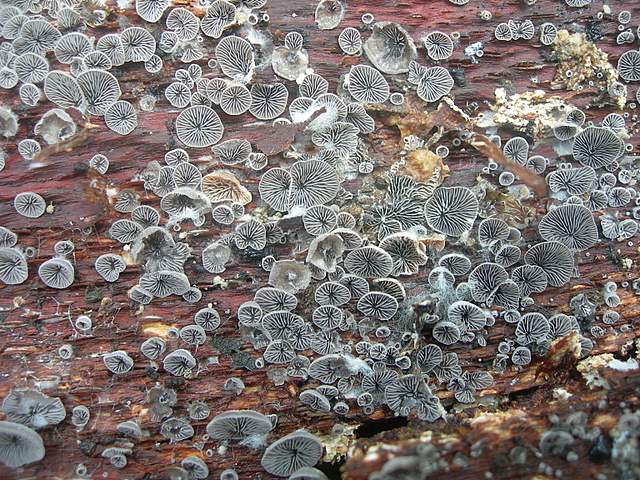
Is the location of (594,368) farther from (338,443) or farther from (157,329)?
(157,329)

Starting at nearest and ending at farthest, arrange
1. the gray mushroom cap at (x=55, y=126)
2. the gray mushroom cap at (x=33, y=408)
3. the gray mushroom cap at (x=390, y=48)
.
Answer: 1. the gray mushroom cap at (x=33, y=408)
2. the gray mushroom cap at (x=55, y=126)
3. the gray mushroom cap at (x=390, y=48)

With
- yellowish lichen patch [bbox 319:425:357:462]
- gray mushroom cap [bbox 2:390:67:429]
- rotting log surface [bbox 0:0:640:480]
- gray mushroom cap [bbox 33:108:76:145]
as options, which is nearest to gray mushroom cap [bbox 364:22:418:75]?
rotting log surface [bbox 0:0:640:480]

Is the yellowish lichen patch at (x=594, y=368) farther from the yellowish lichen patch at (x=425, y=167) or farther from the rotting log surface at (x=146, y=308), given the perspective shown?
the yellowish lichen patch at (x=425, y=167)

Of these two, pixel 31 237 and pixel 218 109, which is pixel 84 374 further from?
pixel 218 109

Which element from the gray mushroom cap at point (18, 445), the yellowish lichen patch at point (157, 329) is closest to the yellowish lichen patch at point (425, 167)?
the yellowish lichen patch at point (157, 329)

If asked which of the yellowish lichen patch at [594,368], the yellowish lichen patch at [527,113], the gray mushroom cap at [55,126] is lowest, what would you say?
the yellowish lichen patch at [594,368]

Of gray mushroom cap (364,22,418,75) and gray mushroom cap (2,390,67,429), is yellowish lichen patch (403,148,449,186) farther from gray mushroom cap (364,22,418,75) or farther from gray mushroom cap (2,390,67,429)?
gray mushroom cap (2,390,67,429)

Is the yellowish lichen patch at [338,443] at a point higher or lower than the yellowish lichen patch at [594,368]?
lower

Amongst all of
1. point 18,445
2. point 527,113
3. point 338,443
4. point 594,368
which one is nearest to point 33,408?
point 18,445
